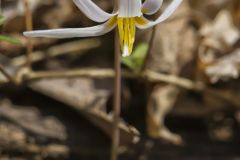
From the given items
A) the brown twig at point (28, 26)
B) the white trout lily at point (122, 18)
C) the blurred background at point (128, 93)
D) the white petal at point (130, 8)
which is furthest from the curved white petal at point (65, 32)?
the brown twig at point (28, 26)

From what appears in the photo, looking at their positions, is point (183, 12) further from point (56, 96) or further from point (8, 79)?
point (8, 79)

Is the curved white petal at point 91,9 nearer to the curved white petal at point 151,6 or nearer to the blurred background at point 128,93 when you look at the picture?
the curved white petal at point 151,6

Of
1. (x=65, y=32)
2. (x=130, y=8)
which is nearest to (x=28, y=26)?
(x=65, y=32)

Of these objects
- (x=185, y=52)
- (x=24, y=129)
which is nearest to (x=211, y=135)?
(x=185, y=52)

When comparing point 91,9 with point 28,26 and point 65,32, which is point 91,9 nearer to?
point 65,32

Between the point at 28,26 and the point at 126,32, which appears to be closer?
the point at 126,32
